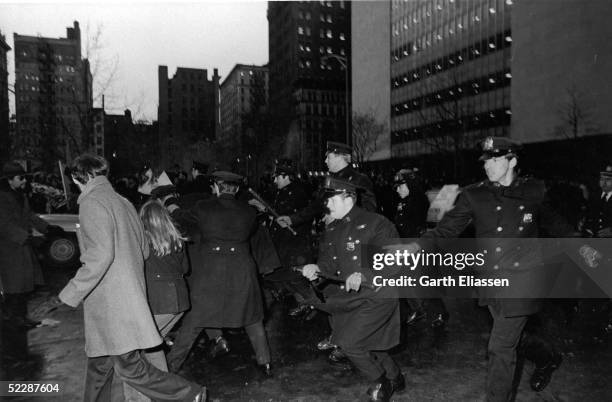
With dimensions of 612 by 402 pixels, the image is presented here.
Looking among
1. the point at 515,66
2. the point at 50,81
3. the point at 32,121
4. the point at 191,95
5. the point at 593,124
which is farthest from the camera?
the point at 191,95

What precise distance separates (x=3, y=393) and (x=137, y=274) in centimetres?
199

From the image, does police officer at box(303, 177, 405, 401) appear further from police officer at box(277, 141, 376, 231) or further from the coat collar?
the coat collar

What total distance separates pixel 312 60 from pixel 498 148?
132409 millimetres

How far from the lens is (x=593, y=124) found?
1380 inches

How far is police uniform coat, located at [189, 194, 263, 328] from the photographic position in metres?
4.82

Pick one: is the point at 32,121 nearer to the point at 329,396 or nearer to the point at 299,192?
the point at 299,192

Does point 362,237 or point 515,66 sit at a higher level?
point 515,66

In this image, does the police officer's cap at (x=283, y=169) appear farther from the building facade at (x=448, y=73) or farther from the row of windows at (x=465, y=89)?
the row of windows at (x=465, y=89)

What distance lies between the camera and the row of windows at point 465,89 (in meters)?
50.9

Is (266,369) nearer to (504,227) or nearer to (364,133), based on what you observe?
(504,227)

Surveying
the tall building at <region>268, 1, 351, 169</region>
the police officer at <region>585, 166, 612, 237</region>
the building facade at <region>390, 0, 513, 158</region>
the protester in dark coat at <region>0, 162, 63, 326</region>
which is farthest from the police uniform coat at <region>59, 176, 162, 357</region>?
the tall building at <region>268, 1, 351, 169</region>

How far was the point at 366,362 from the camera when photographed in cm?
410

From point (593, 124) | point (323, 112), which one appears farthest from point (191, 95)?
point (593, 124)

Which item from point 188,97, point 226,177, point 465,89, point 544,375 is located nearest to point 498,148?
point 544,375
